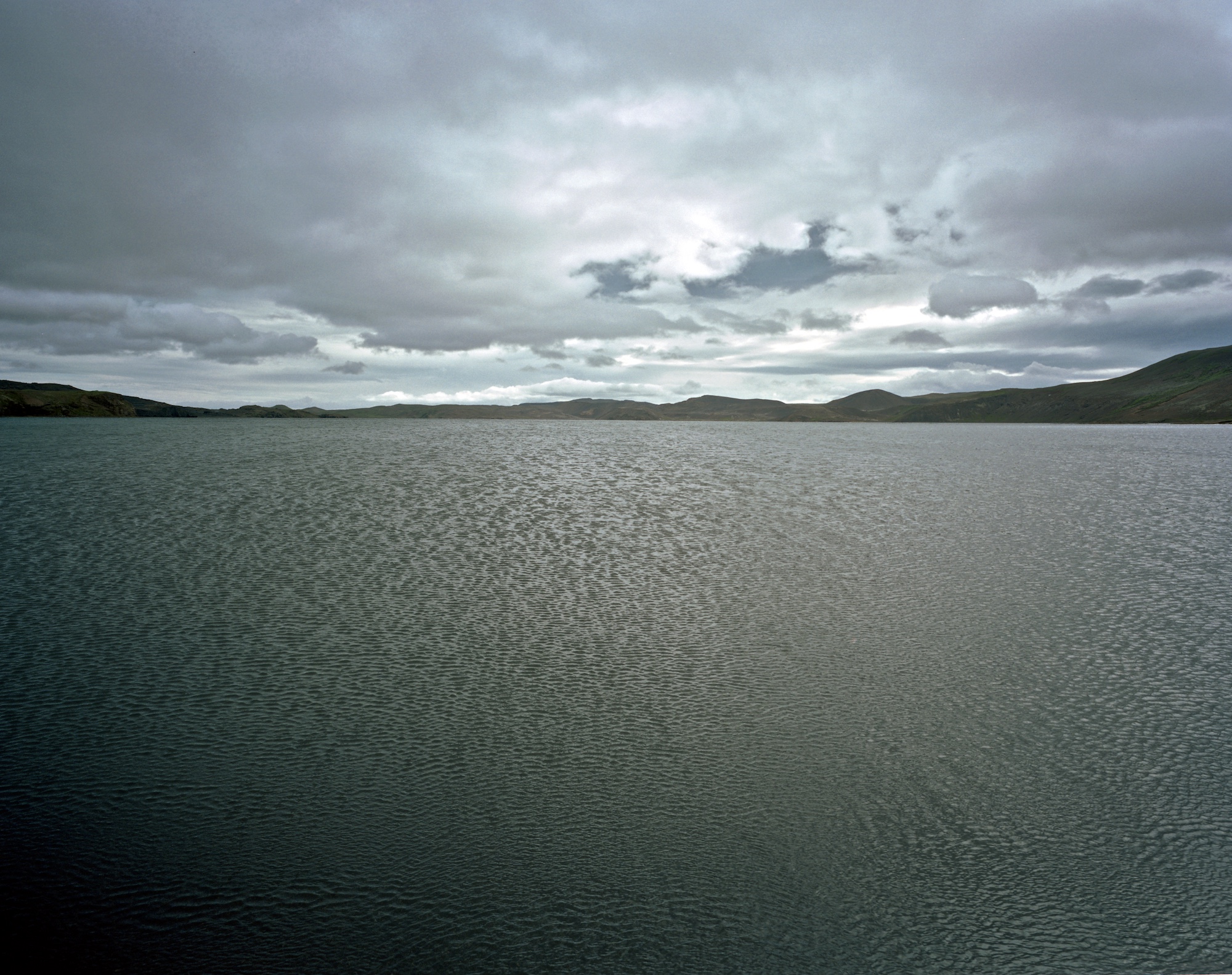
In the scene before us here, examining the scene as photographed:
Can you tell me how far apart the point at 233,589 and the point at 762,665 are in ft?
42.2

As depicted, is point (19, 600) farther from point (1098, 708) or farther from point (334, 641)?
point (1098, 708)

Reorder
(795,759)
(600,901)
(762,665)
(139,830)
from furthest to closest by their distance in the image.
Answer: (762,665), (795,759), (139,830), (600,901)

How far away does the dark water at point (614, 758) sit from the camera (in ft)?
20.6

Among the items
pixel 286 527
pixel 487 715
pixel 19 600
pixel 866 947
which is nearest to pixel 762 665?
pixel 487 715

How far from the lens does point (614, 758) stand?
931cm

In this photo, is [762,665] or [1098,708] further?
[762,665]

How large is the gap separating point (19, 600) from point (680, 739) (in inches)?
635

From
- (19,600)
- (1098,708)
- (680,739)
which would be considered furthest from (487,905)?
(19,600)

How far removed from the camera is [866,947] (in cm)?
610

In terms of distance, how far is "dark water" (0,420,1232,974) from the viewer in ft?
20.6

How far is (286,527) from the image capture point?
27.2 metres

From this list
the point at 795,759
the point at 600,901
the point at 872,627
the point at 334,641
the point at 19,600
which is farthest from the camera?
the point at 19,600

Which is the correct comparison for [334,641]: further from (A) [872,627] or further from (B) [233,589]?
(A) [872,627]

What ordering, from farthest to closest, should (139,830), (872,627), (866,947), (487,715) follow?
(872,627) < (487,715) < (139,830) < (866,947)
